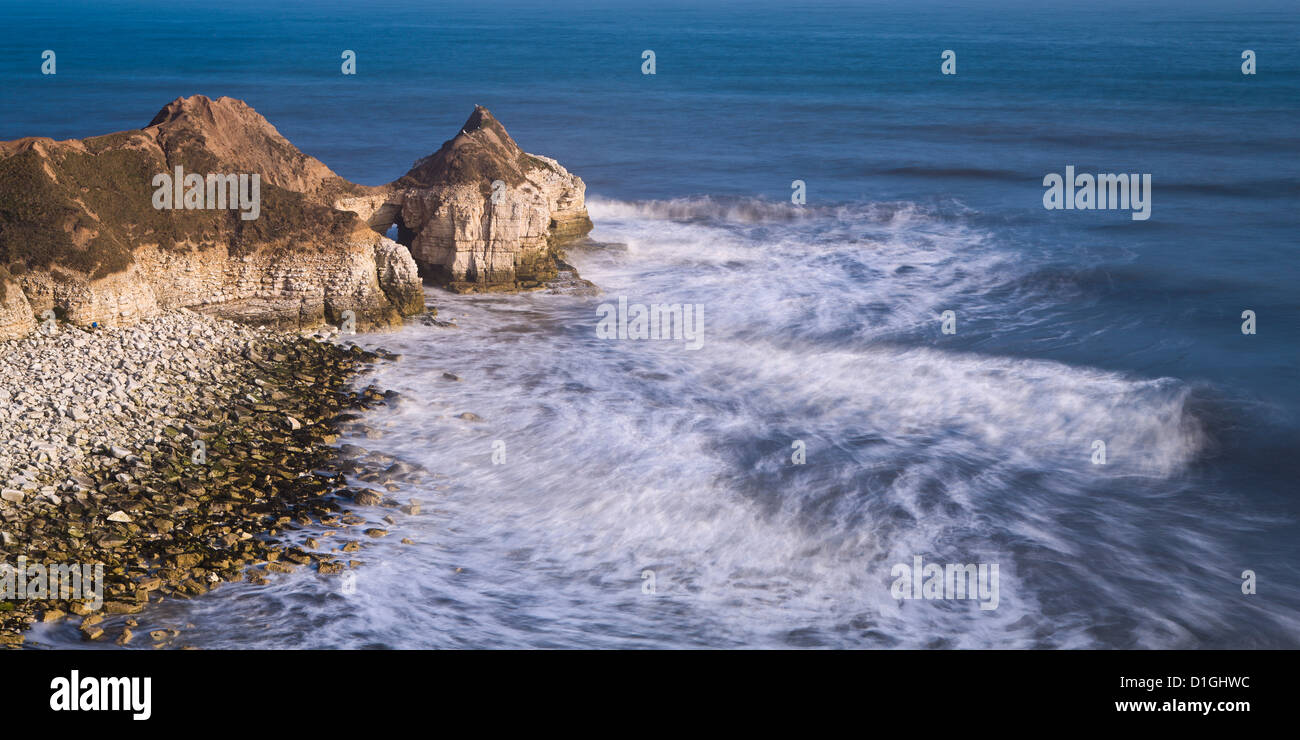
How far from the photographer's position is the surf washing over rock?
56.1ft

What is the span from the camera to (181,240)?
18.8 meters

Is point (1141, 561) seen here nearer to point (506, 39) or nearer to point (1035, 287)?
point (1035, 287)

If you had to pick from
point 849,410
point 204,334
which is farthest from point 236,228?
point 849,410

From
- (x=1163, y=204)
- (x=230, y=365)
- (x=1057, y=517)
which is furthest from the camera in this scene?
(x=1163, y=204)

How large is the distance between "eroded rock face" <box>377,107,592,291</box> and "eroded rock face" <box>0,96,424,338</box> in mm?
2059

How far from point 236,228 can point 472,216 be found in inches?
197

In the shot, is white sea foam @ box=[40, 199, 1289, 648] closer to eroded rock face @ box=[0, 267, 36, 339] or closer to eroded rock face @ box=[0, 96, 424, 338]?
eroded rock face @ box=[0, 96, 424, 338]

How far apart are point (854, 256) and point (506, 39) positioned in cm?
9034

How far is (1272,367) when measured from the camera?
21.0 meters

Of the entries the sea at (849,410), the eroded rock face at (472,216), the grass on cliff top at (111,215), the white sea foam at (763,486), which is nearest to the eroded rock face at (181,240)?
the grass on cliff top at (111,215)

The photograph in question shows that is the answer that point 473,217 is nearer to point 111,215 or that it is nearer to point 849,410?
point 111,215

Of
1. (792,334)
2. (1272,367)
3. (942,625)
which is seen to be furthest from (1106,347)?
Result: (942,625)

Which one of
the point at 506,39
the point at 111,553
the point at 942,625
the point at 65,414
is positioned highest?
the point at 506,39

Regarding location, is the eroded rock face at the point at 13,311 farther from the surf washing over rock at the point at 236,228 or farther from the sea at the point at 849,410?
the sea at the point at 849,410
